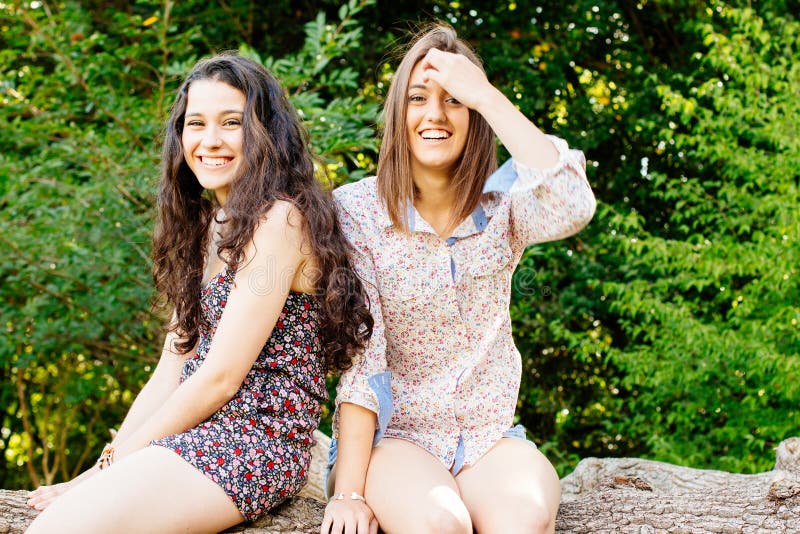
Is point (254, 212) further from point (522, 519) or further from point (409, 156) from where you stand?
point (522, 519)

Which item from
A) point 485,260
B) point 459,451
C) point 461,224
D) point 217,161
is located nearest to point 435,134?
point 461,224

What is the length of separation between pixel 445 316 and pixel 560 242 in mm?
3716

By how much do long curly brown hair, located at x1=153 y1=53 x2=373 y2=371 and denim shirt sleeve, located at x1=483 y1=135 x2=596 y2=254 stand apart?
1.50ft

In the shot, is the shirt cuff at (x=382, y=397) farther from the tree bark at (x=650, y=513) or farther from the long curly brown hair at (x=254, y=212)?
the tree bark at (x=650, y=513)

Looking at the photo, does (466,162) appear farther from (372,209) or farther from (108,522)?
(108,522)

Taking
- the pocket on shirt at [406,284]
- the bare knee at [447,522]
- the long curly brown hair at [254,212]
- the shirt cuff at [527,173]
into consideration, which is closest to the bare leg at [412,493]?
the bare knee at [447,522]

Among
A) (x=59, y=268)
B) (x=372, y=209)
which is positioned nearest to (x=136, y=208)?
(x=59, y=268)

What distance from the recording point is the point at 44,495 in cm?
214

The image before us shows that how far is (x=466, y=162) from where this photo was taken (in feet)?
7.78

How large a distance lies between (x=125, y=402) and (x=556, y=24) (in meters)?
4.27

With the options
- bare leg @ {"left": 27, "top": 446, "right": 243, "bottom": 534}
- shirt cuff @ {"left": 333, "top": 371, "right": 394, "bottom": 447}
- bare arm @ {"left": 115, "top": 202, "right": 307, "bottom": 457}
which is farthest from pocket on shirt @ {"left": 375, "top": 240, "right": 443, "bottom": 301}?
bare leg @ {"left": 27, "top": 446, "right": 243, "bottom": 534}

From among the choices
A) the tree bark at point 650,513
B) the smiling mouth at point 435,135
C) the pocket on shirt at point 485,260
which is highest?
the smiling mouth at point 435,135

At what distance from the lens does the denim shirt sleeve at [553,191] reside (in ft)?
6.89

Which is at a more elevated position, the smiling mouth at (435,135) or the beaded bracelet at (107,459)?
the smiling mouth at (435,135)
